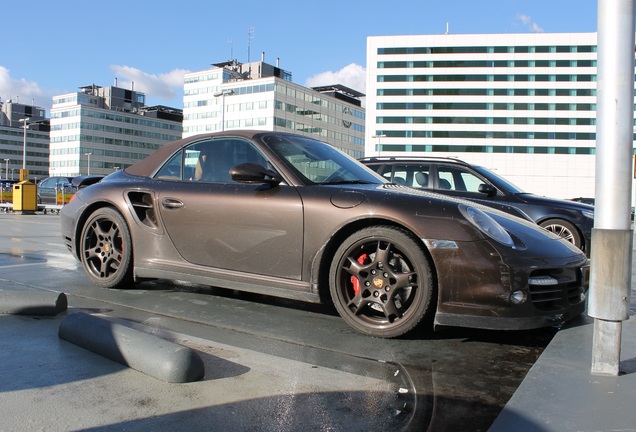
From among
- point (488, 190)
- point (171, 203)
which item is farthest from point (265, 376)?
point (488, 190)

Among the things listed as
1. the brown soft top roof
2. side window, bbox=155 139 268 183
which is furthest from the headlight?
the brown soft top roof

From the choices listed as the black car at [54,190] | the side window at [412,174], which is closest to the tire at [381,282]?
the side window at [412,174]

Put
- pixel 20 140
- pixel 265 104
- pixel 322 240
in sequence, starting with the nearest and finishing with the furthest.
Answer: pixel 322 240, pixel 265 104, pixel 20 140

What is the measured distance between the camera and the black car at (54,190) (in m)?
26.5

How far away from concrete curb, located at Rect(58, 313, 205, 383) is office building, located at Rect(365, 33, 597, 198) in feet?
269

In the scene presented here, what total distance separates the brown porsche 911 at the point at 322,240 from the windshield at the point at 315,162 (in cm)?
1

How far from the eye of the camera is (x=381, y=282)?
3363 millimetres

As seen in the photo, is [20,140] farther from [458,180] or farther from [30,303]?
[30,303]

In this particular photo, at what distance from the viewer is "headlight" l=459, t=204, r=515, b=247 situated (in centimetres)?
323

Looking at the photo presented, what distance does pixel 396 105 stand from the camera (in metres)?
93.4

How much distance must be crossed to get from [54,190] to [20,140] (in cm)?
12794

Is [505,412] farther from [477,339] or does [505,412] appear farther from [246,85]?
[246,85]

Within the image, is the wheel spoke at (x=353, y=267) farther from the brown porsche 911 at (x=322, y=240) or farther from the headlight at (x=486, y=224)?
the headlight at (x=486, y=224)

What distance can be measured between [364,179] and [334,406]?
2.26 meters
